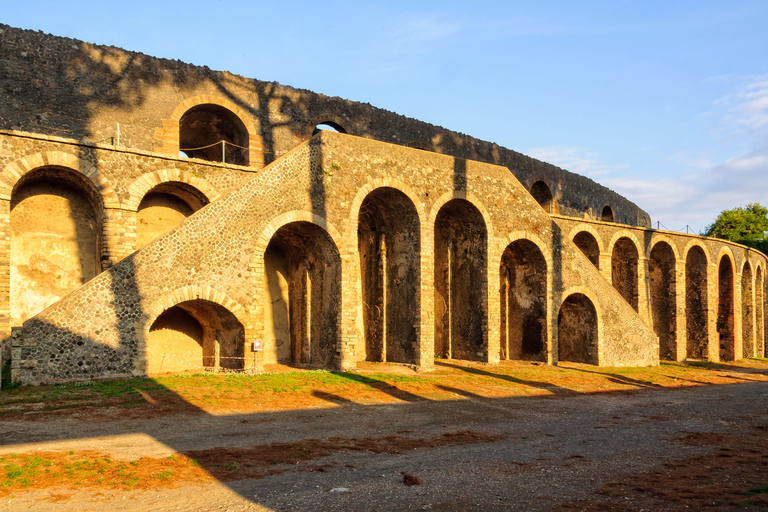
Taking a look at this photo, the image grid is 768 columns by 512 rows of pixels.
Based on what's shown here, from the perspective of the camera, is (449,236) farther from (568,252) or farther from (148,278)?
(148,278)

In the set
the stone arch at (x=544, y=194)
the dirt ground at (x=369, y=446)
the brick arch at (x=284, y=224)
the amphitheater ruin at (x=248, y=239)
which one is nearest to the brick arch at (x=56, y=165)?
the amphitheater ruin at (x=248, y=239)

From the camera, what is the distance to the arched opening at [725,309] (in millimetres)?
29984

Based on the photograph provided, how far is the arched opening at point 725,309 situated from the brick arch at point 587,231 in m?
10.2

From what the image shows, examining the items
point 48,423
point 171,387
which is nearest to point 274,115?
point 171,387

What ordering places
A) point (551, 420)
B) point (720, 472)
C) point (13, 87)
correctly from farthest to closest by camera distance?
1. point (13, 87)
2. point (551, 420)
3. point (720, 472)

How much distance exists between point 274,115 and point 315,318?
7591 millimetres

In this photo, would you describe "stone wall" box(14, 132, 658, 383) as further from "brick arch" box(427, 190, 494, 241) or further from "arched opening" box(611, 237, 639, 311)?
"arched opening" box(611, 237, 639, 311)

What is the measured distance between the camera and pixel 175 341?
16.2 metres

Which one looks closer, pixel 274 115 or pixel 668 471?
pixel 668 471

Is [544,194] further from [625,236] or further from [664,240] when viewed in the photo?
[664,240]

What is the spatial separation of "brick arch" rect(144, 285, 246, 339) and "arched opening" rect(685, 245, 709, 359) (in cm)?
2366

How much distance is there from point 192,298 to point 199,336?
3314 mm

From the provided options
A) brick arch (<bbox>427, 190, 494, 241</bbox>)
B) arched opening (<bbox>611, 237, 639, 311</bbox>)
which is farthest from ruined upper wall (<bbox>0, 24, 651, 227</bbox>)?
arched opening (<bbox>611, 237, 639, 311</bbox>)

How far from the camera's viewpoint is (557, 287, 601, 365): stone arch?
20984 millimetres
